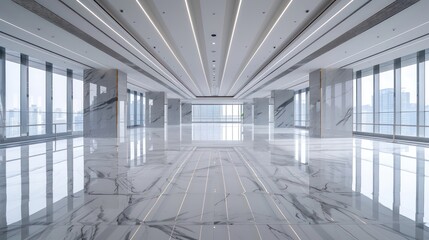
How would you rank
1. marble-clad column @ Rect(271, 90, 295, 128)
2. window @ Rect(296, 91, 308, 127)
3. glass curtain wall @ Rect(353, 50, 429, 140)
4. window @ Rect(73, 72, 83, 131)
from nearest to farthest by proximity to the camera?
glass curtain wall @ Rect(353, 50, 429, 140), window @ Rect(73, 72, 83, 131), marble-clad column @ Rect(271, 90, 295, 128), window @ Rect(296, 91, 308, 127)

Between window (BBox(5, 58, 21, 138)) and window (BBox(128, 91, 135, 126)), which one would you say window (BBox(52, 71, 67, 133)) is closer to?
window (BBox(5, 58, 21, 138))

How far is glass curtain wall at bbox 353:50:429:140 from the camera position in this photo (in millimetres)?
11273

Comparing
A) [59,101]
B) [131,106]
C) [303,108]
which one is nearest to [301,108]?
[303,108]

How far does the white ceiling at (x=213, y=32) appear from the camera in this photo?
244 inches

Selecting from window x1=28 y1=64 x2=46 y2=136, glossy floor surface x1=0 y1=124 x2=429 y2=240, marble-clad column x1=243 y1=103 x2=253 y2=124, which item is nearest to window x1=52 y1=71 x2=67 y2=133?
window x1=28 y1=64 x2=46 y2=136

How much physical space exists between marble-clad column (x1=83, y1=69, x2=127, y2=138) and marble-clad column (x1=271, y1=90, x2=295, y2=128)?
606 inches

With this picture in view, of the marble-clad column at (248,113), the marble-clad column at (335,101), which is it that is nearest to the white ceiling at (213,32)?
the marble-clad column at (335,101)

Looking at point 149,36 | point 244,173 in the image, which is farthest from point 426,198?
point 149,36

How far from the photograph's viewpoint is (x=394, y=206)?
133 inches

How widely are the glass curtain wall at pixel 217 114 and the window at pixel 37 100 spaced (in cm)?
3349

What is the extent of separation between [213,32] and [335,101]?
9006mm

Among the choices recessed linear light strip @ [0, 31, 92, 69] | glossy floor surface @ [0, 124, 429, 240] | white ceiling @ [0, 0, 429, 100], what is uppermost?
white ceiling @ [0, 0, 429, 100]

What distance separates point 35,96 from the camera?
1263 centimetres

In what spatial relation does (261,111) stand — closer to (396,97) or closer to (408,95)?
(396,97)
